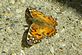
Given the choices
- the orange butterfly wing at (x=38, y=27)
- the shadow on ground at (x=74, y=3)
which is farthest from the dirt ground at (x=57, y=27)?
the orange butterfly wing at (x=38, y=27)

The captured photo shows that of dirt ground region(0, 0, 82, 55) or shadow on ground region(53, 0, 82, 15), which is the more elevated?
shadow on ground region(53, 0, 82, 15)

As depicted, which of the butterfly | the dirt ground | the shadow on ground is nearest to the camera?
the butterfly

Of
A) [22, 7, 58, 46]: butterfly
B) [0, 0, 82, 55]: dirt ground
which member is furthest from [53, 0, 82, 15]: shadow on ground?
[22, 7, 58, 46]: butterfly

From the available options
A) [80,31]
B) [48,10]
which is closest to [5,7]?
[48,10]

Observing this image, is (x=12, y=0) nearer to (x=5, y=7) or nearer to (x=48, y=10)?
(x=5, y=7)

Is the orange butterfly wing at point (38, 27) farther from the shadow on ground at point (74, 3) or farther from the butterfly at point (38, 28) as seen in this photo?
the shadow on ground at point (74, 3)

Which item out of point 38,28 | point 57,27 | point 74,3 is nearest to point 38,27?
point 38,28

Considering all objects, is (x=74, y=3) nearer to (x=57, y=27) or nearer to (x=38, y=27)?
(x=57, y=27)

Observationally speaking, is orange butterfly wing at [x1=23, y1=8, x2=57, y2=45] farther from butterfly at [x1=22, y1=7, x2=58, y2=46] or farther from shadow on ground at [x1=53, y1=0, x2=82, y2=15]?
shadow on ground at [x1=53, y1=0, x2=82, y2=15]

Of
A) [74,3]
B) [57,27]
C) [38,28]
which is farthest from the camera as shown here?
[74,3]
